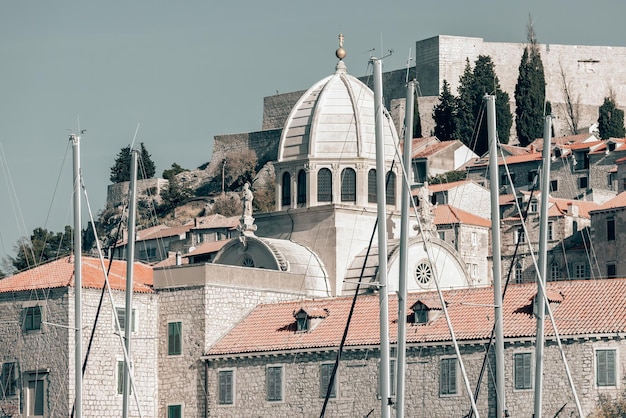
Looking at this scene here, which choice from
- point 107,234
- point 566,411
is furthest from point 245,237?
point 107,234

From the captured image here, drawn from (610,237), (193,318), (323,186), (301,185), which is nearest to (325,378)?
(193,318)

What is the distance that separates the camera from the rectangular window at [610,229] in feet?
278

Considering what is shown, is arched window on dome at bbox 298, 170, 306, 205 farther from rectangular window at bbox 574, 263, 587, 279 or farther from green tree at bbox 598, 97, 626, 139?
green tree at bbox 598, 97, 626, 139

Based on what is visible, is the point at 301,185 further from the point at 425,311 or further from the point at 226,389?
the point at 425,311

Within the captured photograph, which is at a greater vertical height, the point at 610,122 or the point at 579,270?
the point at 610,122

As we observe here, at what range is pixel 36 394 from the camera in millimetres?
56969

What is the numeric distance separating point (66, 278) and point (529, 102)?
207 ft

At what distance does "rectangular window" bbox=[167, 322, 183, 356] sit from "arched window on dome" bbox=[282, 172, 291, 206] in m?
8.28

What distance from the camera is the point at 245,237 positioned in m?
62.6

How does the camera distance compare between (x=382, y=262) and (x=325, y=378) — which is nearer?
(x=382, y=262)

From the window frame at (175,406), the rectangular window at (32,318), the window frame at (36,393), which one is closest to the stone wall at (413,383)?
the window frame at (175,406)

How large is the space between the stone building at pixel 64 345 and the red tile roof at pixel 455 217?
3797cm

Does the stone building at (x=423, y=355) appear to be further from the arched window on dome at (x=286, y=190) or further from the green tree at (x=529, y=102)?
the green tree at (x=529, y=102)

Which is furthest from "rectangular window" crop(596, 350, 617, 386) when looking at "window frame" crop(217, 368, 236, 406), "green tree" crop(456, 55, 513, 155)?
"green tree" crop(456, 55, 513, 155)
